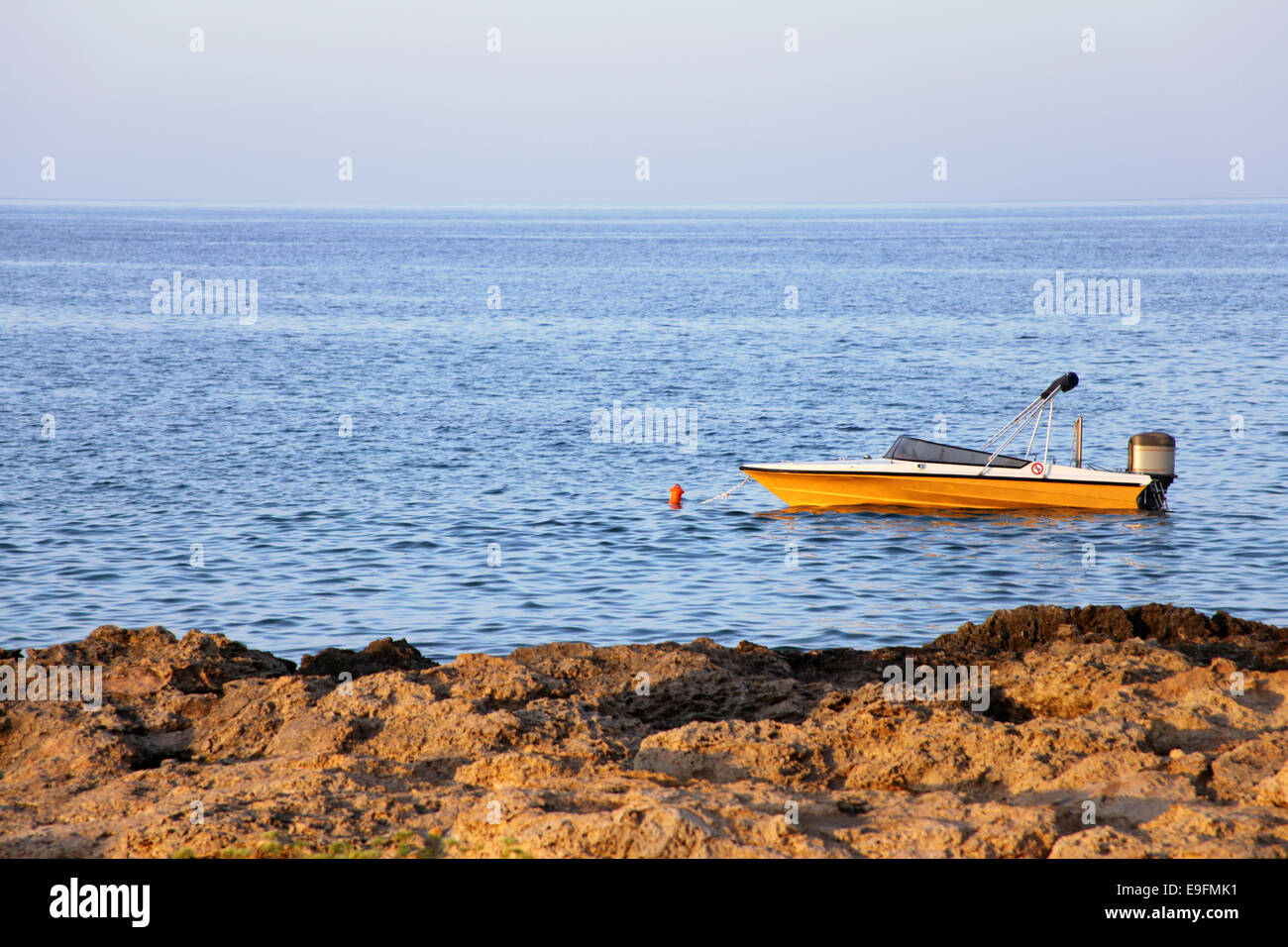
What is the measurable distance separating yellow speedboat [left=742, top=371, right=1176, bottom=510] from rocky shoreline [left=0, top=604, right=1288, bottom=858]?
12622 mm

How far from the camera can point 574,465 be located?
3275 cm

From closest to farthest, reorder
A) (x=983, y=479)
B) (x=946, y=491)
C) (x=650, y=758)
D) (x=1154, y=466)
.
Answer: (x=650, y=758) → (x=1154, y=466) → (x=983, y=479) → (x=946, y=491)

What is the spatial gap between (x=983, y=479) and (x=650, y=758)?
18.3 m

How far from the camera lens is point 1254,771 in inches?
366

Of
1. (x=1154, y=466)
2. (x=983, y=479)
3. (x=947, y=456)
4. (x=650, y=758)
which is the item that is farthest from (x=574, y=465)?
(x=650, y=758)

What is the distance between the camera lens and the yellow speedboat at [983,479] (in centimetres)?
2658

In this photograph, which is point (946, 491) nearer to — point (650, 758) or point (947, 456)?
point (947, 456)

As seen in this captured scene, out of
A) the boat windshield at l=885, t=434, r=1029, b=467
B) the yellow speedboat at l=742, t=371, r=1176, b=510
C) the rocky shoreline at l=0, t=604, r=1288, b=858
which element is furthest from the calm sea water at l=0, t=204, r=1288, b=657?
the rocky shoreline at l=0, t=604, r=1288, b=858

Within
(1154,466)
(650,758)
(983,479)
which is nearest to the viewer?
(650,758)

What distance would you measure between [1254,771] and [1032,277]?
10462 cm

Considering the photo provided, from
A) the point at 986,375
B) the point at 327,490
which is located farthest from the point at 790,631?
the point at 986,375

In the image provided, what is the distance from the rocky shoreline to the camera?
8125 mm

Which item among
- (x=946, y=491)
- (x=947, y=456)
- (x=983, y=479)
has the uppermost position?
(x=947, y=456)
